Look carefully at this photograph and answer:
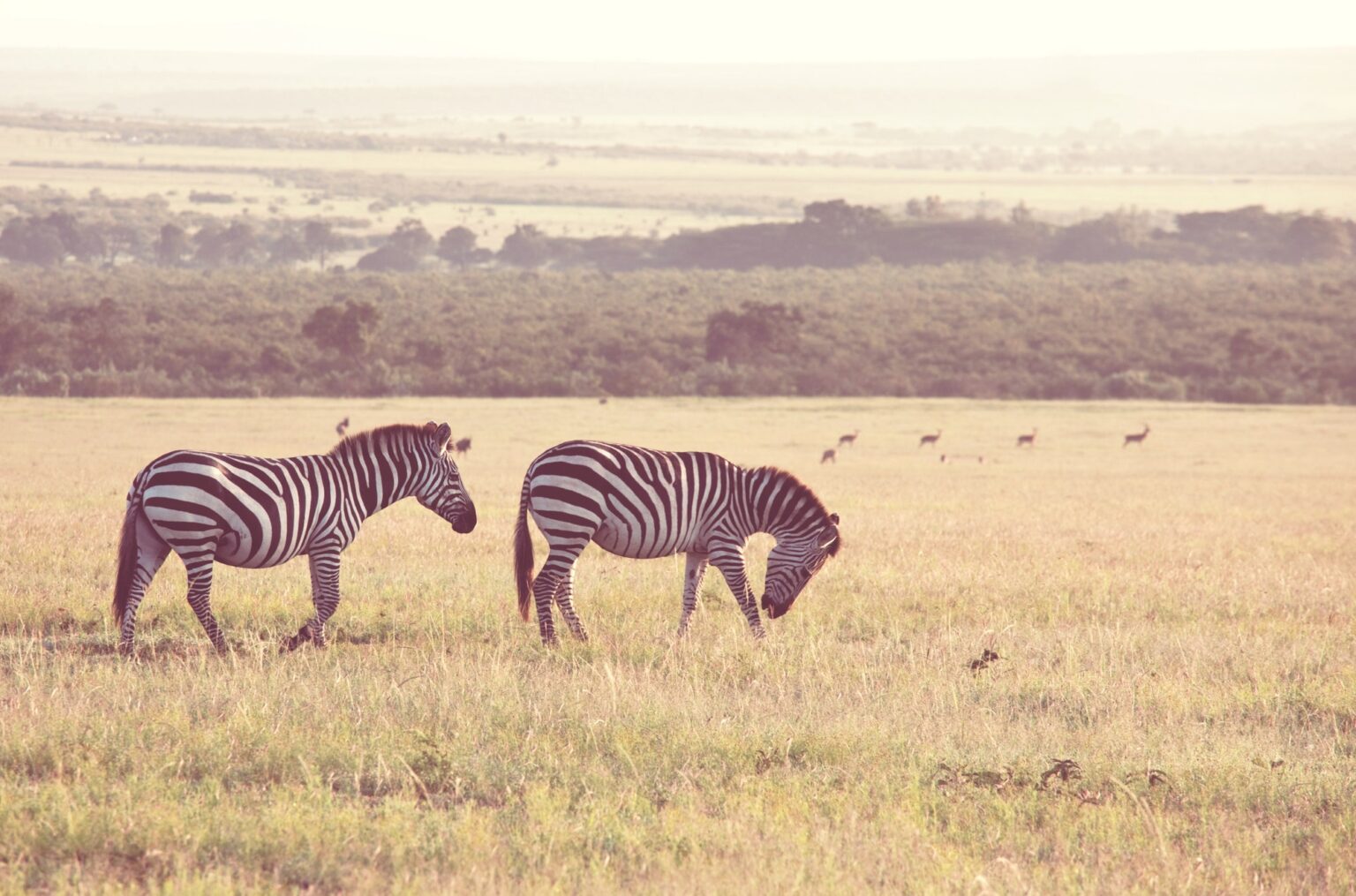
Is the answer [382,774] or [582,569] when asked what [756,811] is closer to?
[382,774]

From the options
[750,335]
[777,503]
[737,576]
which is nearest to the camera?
[737,576]

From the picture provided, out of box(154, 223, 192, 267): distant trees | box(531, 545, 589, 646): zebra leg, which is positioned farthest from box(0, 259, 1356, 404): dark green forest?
box(531, 545, 589, 646): zebra leg

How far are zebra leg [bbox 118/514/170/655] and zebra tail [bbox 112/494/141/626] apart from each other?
2 cm

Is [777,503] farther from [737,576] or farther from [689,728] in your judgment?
[689,728]

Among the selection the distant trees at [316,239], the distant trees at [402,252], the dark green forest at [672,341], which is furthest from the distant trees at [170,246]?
the dark green forest at [672,341]

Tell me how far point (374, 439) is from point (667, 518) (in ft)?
7.34

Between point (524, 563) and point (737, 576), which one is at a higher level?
point (524, 563)

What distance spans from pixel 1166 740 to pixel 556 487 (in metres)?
4.72

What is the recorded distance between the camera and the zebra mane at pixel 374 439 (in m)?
10.8

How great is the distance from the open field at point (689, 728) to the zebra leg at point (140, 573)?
13.8 inches

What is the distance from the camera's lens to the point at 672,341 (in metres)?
71.1

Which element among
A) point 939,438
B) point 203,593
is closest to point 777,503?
point 203,593

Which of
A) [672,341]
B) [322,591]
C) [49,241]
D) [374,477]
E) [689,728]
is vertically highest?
[49,241]

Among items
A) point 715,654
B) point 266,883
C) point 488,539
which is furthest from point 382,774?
point 488,539
